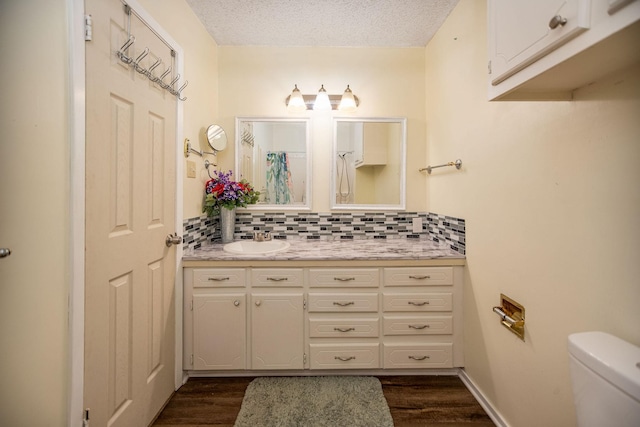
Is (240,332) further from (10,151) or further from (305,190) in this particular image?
(10,151)

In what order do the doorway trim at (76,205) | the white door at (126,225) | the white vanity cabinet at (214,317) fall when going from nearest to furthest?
1. the doorway trim at (76,205)
2. the white door at (126,225)
3. the white vanity cabinet at (214,317)

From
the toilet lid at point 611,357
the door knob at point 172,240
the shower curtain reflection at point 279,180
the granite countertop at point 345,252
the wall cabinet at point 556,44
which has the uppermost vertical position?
the wall cabinet at point 556,44

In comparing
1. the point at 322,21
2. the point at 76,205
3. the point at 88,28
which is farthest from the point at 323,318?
the point at 322,21

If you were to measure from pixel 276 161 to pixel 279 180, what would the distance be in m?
0.17

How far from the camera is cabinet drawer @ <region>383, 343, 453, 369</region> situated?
1792mm

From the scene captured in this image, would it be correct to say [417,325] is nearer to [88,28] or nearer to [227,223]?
[227,223]

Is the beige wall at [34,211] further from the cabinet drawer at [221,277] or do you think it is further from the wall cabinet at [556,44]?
the wall cabinet at [556,44]

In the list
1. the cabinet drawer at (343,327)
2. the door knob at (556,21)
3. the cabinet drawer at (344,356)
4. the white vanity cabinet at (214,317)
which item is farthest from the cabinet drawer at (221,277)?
the door knob at (556,21)

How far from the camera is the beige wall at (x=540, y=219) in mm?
853

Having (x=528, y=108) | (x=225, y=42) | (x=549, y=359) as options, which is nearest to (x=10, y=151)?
(x=225, y=42)

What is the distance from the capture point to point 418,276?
5.87ft

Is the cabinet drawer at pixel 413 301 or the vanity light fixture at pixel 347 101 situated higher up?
the vanity light fixture at pixel 347 101

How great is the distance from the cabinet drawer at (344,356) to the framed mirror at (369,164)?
1091mm

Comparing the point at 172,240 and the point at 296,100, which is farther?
the point at 296,100
